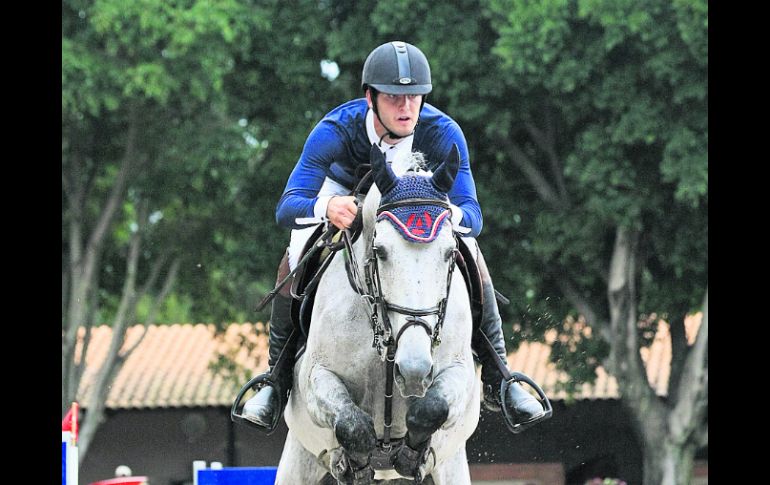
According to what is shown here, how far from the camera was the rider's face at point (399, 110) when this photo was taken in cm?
716

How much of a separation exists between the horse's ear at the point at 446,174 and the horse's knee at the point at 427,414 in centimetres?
107

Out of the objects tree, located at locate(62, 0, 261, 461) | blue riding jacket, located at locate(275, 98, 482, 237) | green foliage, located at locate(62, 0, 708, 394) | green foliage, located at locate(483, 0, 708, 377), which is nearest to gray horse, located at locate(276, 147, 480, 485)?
blue riding jacket, located at locate(275, 98, 482, 237)

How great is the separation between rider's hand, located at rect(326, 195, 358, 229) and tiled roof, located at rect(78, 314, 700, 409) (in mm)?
16476

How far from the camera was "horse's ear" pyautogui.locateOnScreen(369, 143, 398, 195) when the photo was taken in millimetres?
6422

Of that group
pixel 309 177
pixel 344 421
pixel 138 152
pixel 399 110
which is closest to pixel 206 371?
pixel 138 152

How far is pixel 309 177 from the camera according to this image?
7348 mm

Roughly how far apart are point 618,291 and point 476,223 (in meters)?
14.1

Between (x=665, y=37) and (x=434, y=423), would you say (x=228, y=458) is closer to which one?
(x=665, y=37)

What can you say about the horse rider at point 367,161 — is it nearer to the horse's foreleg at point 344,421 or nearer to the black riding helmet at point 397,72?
the black riding helmet at point 397,72

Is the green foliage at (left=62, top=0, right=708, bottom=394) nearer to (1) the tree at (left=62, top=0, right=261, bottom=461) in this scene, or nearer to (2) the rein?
(1) the tree at (left=62, top=0, right=261, bottom=461)

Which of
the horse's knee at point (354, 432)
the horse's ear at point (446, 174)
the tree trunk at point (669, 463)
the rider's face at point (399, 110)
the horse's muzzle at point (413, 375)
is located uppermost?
the rider's face at point (399, 110)

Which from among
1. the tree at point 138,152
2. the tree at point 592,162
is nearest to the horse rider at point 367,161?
the tree at point 592,162

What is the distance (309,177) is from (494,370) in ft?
5.42
